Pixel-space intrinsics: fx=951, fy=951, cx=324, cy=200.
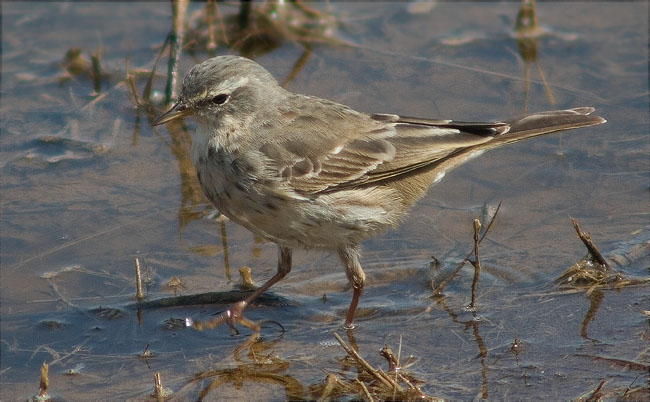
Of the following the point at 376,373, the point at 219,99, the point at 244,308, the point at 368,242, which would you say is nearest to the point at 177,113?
the point at 219,99

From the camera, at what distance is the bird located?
6984 millimetres

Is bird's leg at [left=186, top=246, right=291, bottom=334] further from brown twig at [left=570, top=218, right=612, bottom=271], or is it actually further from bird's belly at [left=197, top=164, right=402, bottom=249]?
brown twig at [left=570, top=218, right=612, bottom=271]

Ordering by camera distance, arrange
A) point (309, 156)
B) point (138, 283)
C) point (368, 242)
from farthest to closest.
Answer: point (368, 242) < point (309, 156) < point (138, 283)

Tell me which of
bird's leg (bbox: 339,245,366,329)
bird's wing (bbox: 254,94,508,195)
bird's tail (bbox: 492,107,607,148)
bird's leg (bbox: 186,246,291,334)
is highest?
bird's tail (bbox: 492,107,607,148)

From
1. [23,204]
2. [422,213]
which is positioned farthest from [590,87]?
[23,204]

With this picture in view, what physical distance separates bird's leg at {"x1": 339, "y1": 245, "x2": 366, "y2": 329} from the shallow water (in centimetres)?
12

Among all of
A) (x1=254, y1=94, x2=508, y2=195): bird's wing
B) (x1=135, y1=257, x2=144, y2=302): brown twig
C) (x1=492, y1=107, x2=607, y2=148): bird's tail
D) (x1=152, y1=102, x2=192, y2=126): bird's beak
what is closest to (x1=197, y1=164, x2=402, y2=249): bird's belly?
(x1=254, y1=94, x2=508, y2=195): bird's wing

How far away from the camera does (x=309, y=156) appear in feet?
23.9

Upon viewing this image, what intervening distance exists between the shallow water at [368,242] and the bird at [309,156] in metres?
0.50

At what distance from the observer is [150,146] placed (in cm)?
960

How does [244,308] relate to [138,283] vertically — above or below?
below

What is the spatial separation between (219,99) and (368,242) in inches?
71.7

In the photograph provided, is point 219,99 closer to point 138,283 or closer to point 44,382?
point 138,283

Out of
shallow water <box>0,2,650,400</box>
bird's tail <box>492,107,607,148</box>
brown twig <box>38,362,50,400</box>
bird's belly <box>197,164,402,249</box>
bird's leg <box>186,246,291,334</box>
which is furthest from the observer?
bird's tail <box>492,107,607,148</box>
